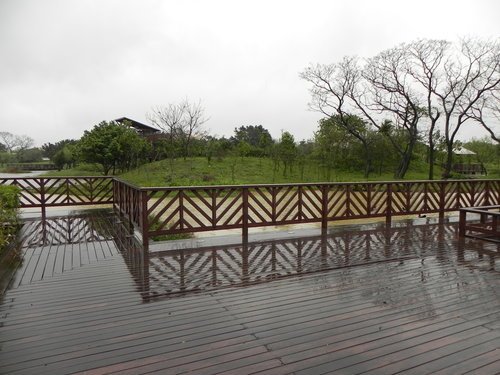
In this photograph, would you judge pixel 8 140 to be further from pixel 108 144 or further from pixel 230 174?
pixel 230 174

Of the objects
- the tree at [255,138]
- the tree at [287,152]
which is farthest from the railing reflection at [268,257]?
the tree at [255,138]

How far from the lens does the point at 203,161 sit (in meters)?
21.7

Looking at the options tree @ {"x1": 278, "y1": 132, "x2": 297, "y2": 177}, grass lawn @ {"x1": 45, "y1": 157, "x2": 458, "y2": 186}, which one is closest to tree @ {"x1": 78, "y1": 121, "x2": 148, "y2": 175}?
grass lawn @ {"x1": 45, "y1": 157, "x2": 458, "y2": 186}

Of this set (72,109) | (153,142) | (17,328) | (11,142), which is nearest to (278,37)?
(17,328)

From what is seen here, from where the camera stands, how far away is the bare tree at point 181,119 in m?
23.2

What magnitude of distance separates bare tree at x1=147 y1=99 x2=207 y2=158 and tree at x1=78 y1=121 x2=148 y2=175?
2588 millimetres

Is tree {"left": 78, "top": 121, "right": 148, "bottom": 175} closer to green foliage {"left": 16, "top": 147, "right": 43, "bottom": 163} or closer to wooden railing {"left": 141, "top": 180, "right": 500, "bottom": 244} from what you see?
wooden railing {"left": 141, "top": 180, "right": 500, "bottom": 244}

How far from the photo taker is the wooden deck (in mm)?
2082

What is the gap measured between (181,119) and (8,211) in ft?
Result: 60.5

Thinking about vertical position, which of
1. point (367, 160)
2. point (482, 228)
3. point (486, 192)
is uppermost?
point (367, 160)

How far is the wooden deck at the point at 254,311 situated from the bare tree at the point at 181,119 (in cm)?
1914

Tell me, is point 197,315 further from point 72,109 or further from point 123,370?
point 72,109

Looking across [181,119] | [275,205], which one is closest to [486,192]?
[275,205]

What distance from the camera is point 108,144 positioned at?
20.2 m
